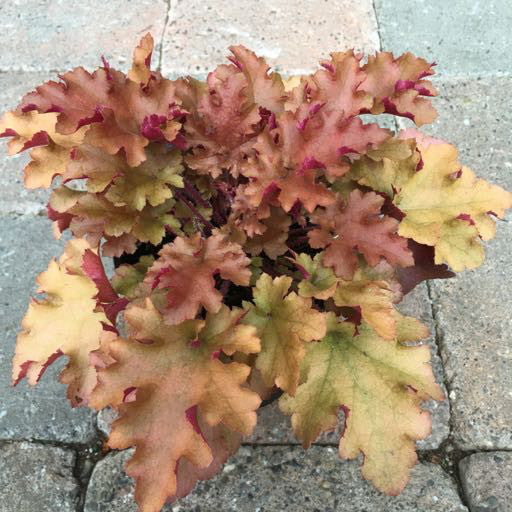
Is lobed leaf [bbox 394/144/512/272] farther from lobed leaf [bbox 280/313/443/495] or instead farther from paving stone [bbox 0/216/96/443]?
paving stone [bbox 0/216/96/443]

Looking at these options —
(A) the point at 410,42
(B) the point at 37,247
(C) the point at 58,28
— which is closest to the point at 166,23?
(C) the point at 58,28

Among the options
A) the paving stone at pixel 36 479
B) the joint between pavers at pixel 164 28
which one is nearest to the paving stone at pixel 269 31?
the joint between pavers at pixel 164 28

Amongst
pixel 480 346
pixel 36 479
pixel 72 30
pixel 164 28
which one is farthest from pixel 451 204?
pixel 72 30

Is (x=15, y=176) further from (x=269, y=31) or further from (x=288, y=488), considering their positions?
(x=288, y=488)

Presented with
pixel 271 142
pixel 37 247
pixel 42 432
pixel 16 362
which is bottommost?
pixel 42 432

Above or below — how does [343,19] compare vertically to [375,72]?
below

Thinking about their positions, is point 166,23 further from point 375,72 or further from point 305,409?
point 305,409
